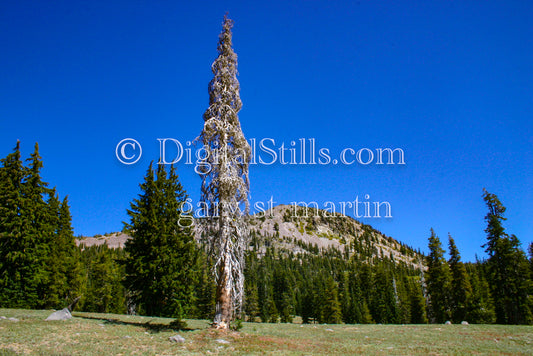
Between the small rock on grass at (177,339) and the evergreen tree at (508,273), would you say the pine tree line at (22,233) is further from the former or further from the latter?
the evergreen tree at (508,273)

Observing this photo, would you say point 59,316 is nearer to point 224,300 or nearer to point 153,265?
point 153,265

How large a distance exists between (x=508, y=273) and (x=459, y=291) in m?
8.86

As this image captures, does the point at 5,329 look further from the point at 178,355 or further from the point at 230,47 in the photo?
the point at 230,47

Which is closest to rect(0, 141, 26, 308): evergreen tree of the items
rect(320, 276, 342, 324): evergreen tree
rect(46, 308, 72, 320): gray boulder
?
rect(46, 308, 72, 320): gray boulder

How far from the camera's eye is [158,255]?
24.0 meters

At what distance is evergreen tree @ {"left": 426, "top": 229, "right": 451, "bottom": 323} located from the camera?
4496cm

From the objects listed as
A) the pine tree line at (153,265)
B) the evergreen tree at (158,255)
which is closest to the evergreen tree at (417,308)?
the pine tree line at (153,265)

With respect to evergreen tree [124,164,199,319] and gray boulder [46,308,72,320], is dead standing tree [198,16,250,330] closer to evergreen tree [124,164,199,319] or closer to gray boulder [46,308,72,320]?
evergreen tree [124,164,199,319]

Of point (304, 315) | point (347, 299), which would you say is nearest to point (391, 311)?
point (347, 299)

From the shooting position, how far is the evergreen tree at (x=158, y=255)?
23828 millimetres

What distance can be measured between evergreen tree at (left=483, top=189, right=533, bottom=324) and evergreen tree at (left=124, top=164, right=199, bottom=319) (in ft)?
116

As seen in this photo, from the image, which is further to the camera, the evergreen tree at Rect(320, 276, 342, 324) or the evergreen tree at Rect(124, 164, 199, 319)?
the evergreen tree at Rect(320, 276, 342, 324)

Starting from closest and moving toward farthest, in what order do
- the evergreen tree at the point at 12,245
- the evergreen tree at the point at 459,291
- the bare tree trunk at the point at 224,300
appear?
the bare tree trunk at the point at 224,300, the evergreen tree at the point at 12,245, the evergreen tree at the point at 459,291

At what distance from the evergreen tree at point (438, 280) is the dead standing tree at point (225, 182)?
39923mm
